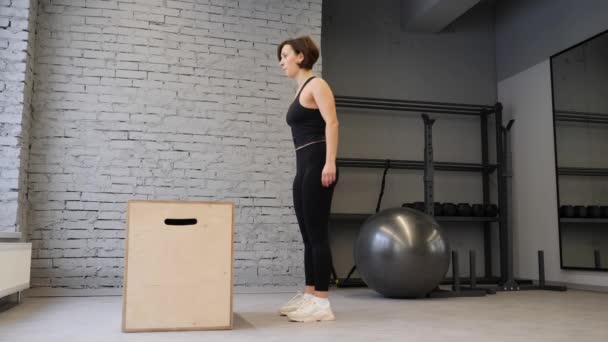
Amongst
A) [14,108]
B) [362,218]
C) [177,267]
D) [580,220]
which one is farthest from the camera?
[362,218]

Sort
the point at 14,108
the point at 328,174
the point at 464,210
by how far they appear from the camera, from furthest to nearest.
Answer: the point at 464,210 < the point at 14,108 < the point at 328,174

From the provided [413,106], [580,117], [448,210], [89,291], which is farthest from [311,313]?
[580,117]

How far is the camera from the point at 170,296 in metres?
2.31

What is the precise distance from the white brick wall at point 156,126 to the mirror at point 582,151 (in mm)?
2273

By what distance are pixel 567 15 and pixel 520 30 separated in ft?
2.13

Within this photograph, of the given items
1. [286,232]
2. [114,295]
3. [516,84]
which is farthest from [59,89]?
[516,84]

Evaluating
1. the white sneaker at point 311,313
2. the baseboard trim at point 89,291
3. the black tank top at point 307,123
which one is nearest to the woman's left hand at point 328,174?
the black tank top at point 307,123

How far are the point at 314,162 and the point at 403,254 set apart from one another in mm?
1228

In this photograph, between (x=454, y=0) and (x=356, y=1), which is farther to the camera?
(x=356, y=1)

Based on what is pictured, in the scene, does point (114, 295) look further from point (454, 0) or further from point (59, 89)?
point (454, 0)

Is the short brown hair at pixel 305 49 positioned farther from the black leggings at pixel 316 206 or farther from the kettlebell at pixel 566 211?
the kettlebell at pixel 566 211

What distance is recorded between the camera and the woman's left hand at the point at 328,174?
2.51m

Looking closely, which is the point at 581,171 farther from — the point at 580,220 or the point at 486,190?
the point at 486,190

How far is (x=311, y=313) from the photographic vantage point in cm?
258
